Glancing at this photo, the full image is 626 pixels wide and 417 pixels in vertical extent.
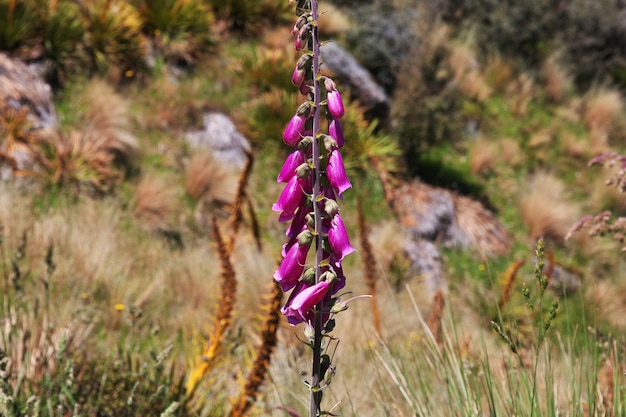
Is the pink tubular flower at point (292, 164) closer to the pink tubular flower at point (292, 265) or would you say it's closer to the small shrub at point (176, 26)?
the pink tubular flower at point (292, 265)

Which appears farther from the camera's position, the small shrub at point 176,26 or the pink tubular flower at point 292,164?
the small shrub at point 176,26

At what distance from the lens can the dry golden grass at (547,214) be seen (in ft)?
→ 29.9

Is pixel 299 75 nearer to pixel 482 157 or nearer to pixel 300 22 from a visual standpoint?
pixel 300 22

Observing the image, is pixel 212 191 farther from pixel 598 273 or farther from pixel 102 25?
pixel 598 273

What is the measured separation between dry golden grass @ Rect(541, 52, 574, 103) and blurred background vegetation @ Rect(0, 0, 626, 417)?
0.17 ft

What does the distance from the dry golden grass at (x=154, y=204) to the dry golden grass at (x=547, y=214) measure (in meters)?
5.39

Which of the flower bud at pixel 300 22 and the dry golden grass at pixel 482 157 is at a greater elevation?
the flower bud at pixel 300 22

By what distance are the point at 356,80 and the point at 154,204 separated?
170 inches

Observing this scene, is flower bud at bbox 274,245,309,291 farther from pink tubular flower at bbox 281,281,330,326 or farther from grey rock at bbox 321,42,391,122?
grey rock at bbox 321,42,391,122

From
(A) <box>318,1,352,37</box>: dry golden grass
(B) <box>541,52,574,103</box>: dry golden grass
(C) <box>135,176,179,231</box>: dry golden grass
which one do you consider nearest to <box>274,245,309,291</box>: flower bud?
(C) <box>135,176,179,231</box>: dry golden grass

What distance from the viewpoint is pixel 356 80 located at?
9.58 metres

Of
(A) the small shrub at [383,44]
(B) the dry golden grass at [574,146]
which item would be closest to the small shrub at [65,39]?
(A) the small shrub at [383,44]

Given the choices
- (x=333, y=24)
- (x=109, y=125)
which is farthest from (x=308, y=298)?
(x=333, y=24)

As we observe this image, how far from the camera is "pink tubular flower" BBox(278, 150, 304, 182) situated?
57.4 inches
